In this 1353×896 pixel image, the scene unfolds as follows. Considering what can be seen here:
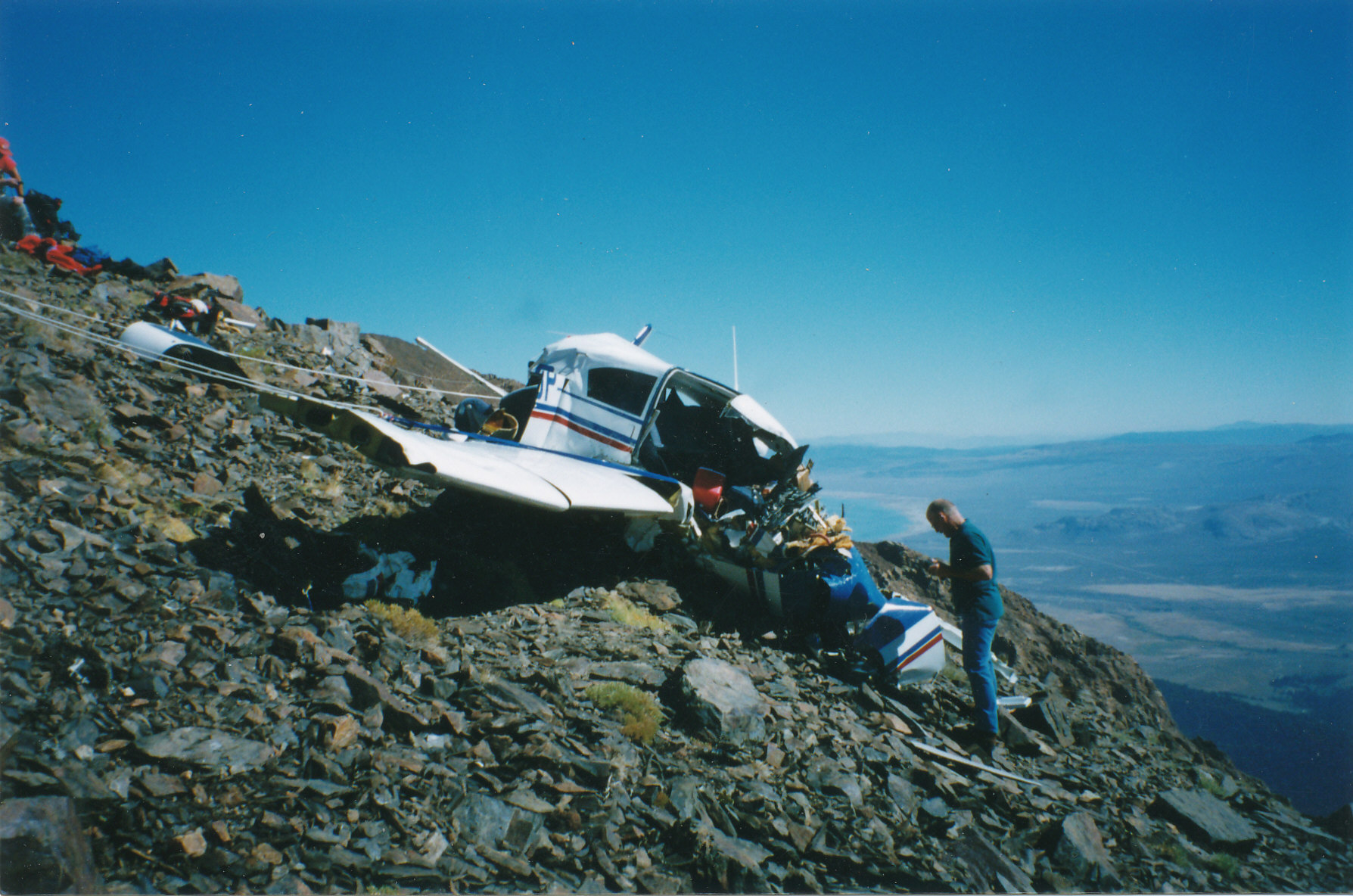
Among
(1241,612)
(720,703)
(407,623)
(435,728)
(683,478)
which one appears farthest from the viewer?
(1241,612)

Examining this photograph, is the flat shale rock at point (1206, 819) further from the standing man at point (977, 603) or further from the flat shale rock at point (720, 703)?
the flat shale rock at point (720, 703)

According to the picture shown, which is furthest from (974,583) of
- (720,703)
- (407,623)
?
(407,623)

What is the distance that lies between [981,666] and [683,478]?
4677 mm

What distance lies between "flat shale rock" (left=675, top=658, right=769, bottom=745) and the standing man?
7.31ft

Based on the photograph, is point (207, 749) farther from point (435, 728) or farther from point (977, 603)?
point (977, 603)

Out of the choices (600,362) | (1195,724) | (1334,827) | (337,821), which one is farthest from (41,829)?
(1195,724)

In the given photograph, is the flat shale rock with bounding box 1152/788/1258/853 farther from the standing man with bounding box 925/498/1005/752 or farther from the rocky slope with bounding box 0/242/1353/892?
the standing man with bounding box 925/498/1005/752

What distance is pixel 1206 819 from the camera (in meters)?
5.12

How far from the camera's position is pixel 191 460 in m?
6.42

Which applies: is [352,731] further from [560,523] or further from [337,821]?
[560,523]

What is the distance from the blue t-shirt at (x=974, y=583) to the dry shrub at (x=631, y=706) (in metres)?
3.27

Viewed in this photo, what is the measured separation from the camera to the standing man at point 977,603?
5609 mm

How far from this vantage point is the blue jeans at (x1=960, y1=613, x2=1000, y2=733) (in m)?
5.61

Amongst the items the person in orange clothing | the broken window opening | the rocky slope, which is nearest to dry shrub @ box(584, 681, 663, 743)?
the rocky slope
